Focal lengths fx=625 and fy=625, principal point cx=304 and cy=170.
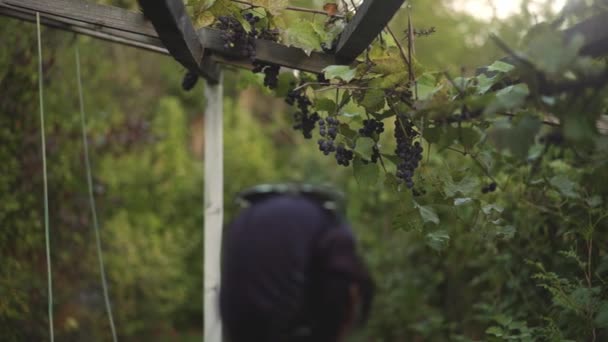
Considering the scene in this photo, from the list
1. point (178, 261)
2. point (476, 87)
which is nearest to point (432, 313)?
point (178, 261)

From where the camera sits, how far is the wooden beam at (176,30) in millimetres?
1627

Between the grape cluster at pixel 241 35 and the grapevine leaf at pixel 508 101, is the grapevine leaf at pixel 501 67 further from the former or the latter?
the grape cluster at pixel 241 35

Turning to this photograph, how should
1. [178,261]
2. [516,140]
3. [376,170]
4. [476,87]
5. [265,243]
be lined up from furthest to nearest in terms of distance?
[178,261] < [376,170] < [476,87] < [265,243] < [516,140]

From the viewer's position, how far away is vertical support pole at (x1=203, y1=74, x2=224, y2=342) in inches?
104

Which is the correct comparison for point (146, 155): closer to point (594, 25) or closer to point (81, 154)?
point (81, 154)

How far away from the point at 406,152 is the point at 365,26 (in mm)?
405

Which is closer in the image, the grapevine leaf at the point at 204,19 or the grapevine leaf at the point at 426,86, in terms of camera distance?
the grapevine leaf at the point at 426,86

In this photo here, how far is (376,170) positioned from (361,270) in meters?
0.52

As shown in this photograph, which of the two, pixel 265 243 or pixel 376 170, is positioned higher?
pixel 376 170

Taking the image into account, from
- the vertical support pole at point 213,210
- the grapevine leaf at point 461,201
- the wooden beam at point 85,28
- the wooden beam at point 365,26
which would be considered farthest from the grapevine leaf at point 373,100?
the vertical support pole at point 213,210

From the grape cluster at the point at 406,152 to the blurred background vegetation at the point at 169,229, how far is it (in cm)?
12

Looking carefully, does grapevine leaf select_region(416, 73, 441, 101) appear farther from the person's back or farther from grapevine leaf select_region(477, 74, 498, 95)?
the person's back

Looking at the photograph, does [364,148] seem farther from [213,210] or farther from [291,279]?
[213,210]

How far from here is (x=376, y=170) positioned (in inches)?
78.5
